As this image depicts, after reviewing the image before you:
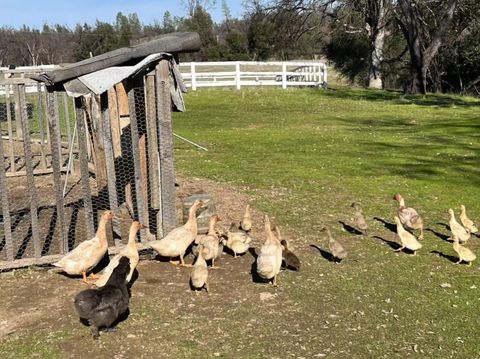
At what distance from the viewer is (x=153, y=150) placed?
679cm

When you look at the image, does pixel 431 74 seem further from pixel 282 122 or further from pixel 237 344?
pixel 237 344

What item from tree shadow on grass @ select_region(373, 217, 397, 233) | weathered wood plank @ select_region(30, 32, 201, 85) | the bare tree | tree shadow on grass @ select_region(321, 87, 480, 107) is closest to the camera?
weathered wood plank @ select_region(30, 32, 201, 85)

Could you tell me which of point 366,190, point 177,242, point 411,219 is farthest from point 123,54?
point 366,190

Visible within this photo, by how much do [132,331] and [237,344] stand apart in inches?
35.8

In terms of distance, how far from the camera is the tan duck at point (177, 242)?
6.20 m

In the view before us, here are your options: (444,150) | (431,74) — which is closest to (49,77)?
(444,150)

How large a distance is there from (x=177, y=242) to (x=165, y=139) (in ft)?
3.97

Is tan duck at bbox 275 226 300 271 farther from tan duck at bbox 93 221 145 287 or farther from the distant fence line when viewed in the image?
the distant fence line

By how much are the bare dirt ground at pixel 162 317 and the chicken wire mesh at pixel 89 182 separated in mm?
685

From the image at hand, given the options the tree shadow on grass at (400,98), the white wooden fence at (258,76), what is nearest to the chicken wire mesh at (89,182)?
the tree shadow on grass at (400,98)

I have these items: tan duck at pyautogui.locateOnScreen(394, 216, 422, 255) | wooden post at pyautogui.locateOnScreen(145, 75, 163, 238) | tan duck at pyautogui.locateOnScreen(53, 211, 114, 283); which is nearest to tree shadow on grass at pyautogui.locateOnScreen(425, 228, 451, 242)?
tan duck at pyautogui.locateOnScreen(394, 216, 422, 255)

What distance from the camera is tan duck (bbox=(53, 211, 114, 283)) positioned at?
18.8 ft

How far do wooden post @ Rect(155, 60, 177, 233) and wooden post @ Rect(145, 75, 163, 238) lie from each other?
4.7 inches

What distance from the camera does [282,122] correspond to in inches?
751
